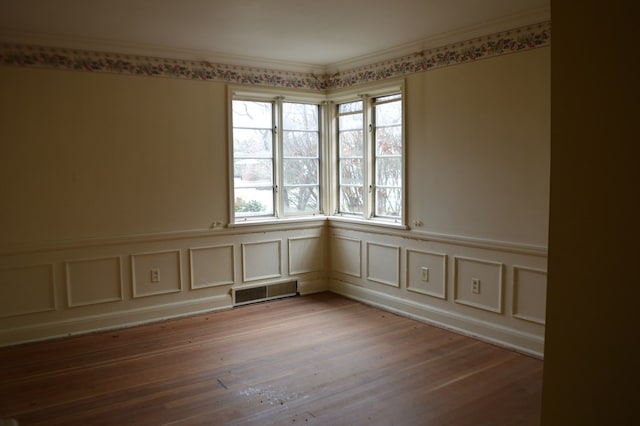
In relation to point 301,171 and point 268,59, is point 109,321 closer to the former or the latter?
point 301,171

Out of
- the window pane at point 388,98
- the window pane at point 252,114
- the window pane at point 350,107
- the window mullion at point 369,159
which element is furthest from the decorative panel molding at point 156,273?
the window pane at point 388,98

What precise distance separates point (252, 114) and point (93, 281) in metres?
2.31

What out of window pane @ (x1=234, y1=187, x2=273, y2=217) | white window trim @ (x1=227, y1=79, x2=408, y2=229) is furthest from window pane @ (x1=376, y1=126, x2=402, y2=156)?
window pane @ (x1=234, y1=187, x2=273, y2=217)

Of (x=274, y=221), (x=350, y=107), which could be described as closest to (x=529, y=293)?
(x=274, y=221)

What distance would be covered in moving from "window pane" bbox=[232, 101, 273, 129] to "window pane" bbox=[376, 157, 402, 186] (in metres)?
1.29

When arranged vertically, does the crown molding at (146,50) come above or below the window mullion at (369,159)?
above

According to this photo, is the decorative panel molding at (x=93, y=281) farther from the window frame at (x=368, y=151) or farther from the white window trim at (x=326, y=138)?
the window frame at (x=368, y=151)

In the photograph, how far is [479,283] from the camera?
4336mm

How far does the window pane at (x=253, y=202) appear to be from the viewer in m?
5.48

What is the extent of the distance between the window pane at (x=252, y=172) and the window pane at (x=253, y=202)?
0.25 feet

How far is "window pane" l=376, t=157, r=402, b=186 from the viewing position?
5168 mm

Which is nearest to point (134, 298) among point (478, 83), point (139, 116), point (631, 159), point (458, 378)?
point (139, 116)

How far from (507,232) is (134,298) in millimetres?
3383

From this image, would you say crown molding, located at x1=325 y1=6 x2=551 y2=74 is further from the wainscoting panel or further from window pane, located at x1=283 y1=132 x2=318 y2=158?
the wainscoting panel
